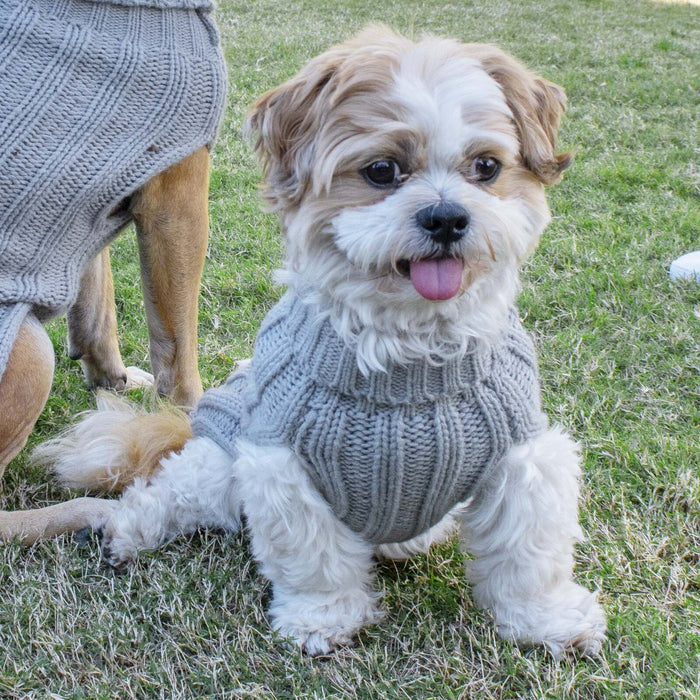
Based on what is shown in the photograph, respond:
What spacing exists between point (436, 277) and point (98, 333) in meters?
1.71

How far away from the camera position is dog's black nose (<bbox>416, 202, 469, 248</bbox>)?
5.44 feet

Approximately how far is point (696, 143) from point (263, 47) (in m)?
3.92

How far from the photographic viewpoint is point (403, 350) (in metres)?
1.87

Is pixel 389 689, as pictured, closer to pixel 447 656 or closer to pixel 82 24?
pixel 447 656

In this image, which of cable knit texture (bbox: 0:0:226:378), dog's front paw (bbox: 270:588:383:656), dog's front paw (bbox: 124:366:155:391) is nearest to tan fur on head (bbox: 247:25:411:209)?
cable knit texture (bbox: 0:0:226:378)

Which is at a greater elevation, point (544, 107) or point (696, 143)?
point (544, 107)

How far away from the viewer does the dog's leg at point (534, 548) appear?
198 cm

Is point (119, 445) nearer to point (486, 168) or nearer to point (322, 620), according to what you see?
point (322, 620)

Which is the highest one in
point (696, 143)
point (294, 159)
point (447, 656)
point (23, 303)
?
point (294, 159)

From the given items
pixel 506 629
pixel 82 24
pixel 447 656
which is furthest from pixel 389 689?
pixel 82 24

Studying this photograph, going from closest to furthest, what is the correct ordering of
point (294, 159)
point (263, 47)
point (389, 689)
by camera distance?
point (294, 159), point (389, 689), point (263, 47)

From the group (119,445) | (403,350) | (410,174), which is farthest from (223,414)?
(410,174)

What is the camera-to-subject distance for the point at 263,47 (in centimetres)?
772

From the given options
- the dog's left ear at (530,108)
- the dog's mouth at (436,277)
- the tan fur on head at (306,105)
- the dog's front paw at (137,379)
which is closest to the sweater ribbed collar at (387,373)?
the dog's mouth at (436,277)
